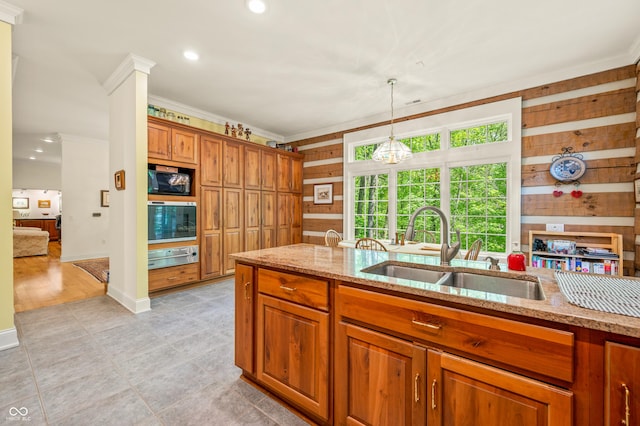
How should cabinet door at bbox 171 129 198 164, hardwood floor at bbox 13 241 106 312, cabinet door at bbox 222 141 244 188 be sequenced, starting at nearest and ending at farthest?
hardwood floor at bbox 13 241 106 312 → cabinet door at bbox 171 129 198 164 → cabinet door at bbox 222 141 244 188

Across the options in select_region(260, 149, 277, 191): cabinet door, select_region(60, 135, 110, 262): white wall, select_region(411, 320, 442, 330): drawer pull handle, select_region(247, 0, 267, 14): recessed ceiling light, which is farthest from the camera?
select_region(60, 135, 110, 262): white wall

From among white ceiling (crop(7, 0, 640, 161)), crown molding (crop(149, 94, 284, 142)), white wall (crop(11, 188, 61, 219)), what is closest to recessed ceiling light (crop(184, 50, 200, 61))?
white ceiling (crop(7, 0, 640, 161))

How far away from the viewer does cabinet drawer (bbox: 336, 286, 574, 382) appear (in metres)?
0.90

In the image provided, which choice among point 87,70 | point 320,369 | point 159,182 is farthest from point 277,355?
point 87,70

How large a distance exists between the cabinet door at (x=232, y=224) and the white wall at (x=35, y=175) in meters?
8.56

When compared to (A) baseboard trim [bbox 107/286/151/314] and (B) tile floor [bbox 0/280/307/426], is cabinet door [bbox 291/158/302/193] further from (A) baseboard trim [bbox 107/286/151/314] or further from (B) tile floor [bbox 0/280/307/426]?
(A) baseboard trim [bbox 107/286/151/314]

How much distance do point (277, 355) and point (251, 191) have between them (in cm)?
361

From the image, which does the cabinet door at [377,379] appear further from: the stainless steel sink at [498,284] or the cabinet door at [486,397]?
the stainless steel sink at [498,284]

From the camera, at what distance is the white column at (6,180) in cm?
234

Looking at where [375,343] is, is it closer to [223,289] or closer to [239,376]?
[239,376]

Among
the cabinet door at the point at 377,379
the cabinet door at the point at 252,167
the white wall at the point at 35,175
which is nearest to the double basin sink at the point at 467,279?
the cabinet door at the point at 377,379

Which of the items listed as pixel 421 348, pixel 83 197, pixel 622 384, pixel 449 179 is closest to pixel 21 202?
pixel 83 197

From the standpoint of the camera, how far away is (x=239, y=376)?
2.01m

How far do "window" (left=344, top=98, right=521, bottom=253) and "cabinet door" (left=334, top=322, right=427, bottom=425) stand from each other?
321 cm
